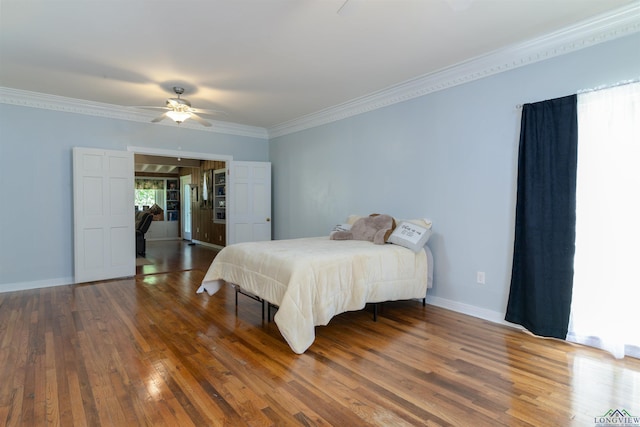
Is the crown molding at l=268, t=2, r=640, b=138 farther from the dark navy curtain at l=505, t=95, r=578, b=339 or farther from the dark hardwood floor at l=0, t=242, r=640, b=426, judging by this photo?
the dark hardwood floor at l=0, t=242, r=640, b=426

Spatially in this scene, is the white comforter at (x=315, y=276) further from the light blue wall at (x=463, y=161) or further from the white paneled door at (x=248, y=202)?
the white paneled door at (x=248, y=202)

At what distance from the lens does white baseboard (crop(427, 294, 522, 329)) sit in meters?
3.32

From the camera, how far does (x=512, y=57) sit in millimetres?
3199

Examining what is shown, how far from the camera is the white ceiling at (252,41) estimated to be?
2500 mm

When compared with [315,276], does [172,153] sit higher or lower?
higher

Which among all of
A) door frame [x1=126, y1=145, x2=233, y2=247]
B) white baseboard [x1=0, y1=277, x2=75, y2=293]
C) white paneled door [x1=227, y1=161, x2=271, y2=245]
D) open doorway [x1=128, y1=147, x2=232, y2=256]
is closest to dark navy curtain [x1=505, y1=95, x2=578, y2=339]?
white paneled door [x1=227, y1=161, x2=271, y2=245]

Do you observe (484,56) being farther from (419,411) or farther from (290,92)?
(419,411)

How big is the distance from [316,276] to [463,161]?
6.82 ft

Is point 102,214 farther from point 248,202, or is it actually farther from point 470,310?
point 470,310

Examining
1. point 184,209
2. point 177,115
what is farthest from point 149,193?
point 177,115

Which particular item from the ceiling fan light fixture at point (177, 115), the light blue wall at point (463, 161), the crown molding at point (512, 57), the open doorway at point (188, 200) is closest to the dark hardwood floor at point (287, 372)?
the light blue wall at point (463, 161)

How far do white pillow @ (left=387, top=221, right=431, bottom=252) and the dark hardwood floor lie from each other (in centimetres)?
75

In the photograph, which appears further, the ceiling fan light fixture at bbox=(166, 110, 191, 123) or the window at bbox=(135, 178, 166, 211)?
the window at bbox=(135, 178, 166, 211)

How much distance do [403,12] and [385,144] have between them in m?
2.03
